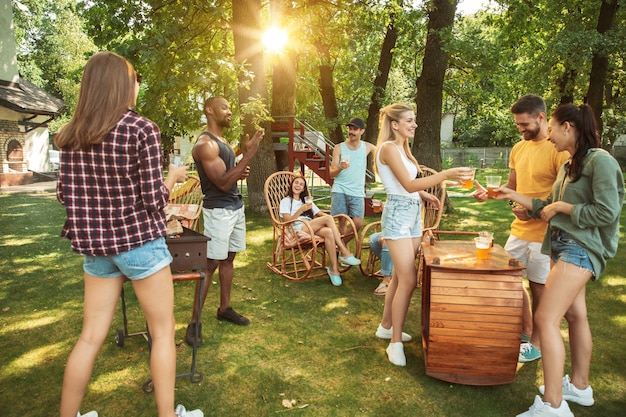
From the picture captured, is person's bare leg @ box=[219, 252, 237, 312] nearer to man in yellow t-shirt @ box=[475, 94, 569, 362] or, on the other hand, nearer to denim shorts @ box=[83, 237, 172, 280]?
denim shorts @ box=[83, 237, 172, 280]

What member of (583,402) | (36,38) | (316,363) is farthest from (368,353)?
(36,38)

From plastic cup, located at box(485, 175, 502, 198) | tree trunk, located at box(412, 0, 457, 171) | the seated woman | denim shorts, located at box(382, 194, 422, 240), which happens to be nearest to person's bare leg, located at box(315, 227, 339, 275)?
the seated woman

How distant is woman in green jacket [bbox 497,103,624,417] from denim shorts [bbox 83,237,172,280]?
2.27m

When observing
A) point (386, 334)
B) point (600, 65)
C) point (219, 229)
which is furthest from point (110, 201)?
point (600, 65)

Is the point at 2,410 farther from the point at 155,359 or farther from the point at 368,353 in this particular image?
the point at 368,353

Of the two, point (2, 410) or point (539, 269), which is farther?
point (539, 269)

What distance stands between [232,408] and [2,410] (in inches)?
57.7

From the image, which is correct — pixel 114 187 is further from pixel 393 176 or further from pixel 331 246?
pixel 331 246

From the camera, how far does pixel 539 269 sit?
11.5 feet

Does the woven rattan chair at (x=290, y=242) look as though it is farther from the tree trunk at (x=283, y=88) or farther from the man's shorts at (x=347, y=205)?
the tree trunk at (x=283, y=88)

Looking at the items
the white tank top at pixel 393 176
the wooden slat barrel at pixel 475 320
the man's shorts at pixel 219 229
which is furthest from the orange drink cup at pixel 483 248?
the man's shorts at pixel 219 229

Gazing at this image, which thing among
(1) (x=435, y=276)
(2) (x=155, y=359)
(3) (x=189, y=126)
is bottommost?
(2) (x=155, y=359)

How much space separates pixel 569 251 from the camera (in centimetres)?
276

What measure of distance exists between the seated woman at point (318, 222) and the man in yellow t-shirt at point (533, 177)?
2.48 meters
